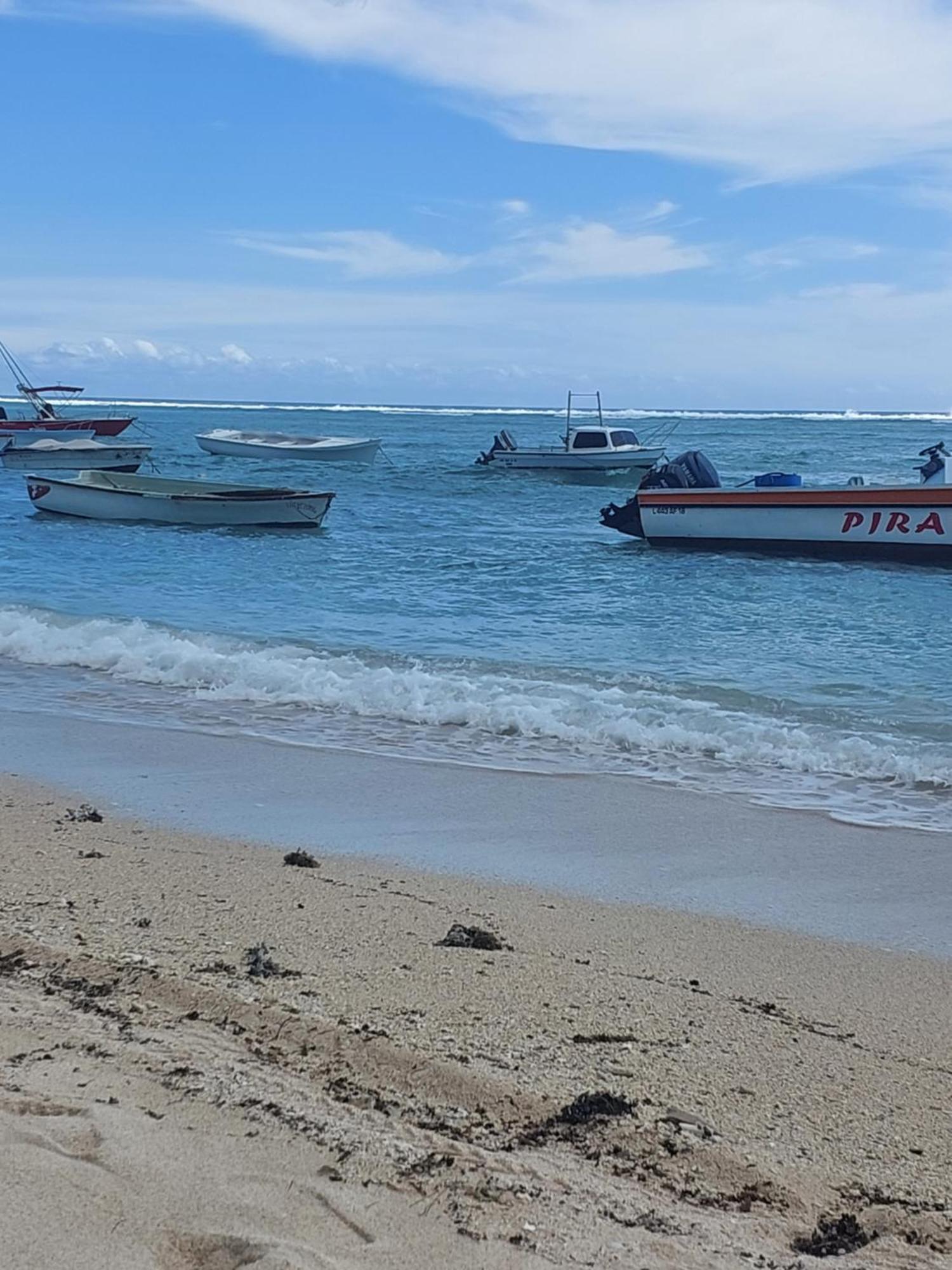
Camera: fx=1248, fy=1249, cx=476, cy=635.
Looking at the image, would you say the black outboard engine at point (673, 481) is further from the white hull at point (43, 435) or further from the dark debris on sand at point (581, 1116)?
the white hull at point (43, 435)

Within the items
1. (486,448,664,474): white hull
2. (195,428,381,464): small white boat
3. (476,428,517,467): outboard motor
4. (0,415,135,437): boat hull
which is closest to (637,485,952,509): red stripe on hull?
(486,448,664,474): white hull

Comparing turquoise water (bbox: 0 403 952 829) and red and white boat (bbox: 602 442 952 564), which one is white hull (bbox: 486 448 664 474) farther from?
red and white boat (bbox: 602 442 952 564)

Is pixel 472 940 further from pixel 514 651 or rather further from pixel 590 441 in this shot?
pixel 590 441

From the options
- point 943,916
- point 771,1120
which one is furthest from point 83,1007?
point 943,916

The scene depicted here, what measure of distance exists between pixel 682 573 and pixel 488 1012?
15.3 metres

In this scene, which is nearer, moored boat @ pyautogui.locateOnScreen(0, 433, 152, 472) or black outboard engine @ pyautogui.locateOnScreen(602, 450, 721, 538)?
black outboard engine @ pyautogui.locateOnScreen(602, 450, 721, 538)

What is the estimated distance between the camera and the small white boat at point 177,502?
24781 mm

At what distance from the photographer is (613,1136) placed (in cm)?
297

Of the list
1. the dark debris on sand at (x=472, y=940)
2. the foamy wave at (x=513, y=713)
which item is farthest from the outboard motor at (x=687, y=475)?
the dark debris on sand at (x=472, y=940)

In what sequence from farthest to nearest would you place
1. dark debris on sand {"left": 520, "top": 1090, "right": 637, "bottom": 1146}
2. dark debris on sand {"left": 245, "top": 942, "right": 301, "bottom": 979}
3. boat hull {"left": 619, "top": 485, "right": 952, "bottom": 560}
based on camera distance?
boat hull {"left": 619, "top": 485, "right": 952, "bottom": 560} < dark debris on sand {"left": 245, "top": 942, "right": 301, "bottom": 979} < dark debris on sand {"left": 520, "top": 1090, "right": 637, "bottom": 1146}

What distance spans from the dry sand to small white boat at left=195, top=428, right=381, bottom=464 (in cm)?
4429

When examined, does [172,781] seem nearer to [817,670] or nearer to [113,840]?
[113,840]

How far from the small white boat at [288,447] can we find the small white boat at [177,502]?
21.0 meters

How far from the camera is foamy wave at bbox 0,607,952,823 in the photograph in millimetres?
7664
